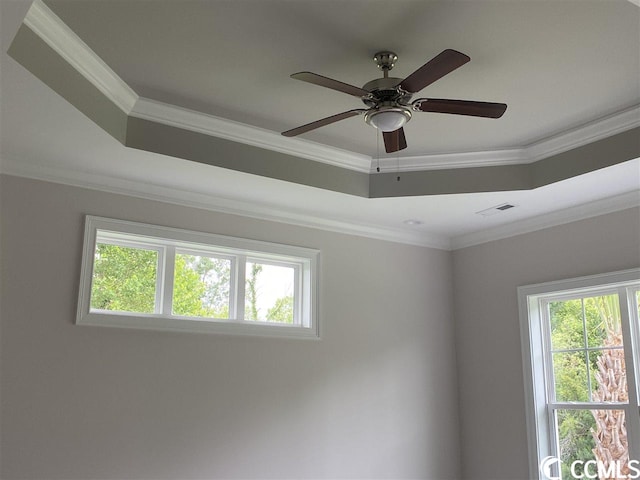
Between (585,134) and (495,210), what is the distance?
1.00 meters

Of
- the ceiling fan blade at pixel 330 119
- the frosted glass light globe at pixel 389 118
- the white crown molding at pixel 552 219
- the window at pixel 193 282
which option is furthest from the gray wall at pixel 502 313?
the ceiling fan blade at pixel 330 119

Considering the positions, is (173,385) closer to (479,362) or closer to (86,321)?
(86,321)

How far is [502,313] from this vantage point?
5.20 metres

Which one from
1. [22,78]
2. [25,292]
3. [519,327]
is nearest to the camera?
[22,78]

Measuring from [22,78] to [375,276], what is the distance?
3.20m

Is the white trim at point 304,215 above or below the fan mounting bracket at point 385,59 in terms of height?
below

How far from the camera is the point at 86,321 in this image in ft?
12.8

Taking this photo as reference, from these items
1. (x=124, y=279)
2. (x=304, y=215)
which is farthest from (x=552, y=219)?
(x=124, y=279)

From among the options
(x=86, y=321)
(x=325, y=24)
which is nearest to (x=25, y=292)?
(x=86, y=321)

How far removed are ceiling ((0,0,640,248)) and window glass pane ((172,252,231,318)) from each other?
1.42 feet

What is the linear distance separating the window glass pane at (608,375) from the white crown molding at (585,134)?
1.47m

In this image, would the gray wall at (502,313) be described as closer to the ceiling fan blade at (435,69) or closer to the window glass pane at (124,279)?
the ceiling fan blade at (435,69)

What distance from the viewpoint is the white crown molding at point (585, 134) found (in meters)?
3.78

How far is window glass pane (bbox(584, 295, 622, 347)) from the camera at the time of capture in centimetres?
445
